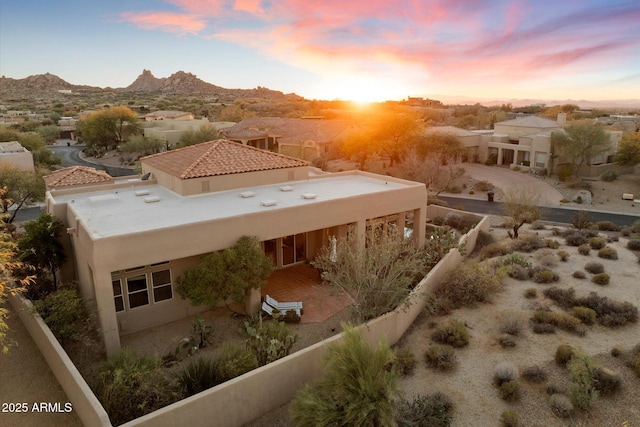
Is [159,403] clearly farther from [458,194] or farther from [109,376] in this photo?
[458,194]

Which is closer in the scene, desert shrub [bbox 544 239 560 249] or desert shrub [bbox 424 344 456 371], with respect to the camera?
desert shrub [bbox 424 344 456 371]

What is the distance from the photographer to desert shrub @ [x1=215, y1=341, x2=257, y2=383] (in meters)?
13.1

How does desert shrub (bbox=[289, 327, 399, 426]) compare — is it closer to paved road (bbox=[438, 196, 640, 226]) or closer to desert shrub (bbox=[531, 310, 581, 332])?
desert shrub (bbox=[531, 310, 581, 332])

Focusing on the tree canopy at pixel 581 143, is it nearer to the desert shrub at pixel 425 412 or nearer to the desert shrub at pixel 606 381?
the desert shrub at pixel 606 381

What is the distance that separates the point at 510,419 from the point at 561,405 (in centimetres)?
160

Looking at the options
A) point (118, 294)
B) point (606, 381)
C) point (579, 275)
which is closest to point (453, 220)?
point (579, 275)

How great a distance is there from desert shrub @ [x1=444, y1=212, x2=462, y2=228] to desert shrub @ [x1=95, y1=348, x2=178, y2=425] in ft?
78.6

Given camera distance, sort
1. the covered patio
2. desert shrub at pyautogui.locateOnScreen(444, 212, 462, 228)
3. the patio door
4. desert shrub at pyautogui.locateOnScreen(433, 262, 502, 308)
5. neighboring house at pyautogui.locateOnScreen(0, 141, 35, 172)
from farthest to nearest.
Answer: neighboring house at pyautogui.locateOnScreen(0, 141, 35, 172), desert shrub at pyautogui.locateOnScreen(444, 212, 462, 228), the patio door, desert shrub at pyautogui.locateOnScreen(433, 262, 502, 308), the covered patio

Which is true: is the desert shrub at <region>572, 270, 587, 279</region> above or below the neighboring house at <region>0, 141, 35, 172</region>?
below

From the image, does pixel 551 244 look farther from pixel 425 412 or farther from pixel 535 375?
pixel 425 412

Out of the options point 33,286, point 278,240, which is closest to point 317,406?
point 278,240

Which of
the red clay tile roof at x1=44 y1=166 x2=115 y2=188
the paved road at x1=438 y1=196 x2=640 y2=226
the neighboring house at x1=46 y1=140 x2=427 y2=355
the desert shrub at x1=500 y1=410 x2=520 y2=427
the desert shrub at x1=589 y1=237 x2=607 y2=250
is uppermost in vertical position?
the red clay tile roof at x1=44 y1=166 x2=115 y2=188

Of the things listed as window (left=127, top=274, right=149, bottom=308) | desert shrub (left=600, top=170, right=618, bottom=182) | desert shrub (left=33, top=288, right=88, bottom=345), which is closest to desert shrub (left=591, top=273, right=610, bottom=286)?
window (left=127, top=274, right=149, bottom=308)

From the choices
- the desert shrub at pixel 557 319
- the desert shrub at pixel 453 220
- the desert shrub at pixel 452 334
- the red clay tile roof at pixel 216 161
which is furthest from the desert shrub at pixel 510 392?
the desert shrub at pixel 453 220
